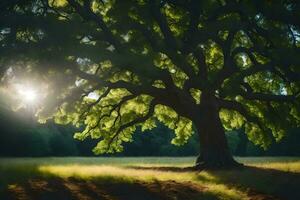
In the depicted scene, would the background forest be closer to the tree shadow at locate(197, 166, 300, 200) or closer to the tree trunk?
the tree trunk

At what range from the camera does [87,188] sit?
53.5 feet

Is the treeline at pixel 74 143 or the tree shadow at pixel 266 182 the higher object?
the treeline at pixel 74 143

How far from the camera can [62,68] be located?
18.8 meters

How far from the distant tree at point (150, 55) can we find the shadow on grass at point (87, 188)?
12.5 ft

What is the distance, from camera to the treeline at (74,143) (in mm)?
45531

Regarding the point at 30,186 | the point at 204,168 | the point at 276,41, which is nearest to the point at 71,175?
the point at 30,186

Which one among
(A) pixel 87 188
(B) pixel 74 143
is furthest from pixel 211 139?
(B) pixel 74 143

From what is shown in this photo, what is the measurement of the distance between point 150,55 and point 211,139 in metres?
8.19

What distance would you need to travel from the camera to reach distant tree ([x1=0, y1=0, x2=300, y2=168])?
1819cm

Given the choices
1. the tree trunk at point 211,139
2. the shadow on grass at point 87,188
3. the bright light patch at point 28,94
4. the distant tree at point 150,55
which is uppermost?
the distant tree at point 150,55

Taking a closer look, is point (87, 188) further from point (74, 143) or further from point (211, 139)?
point (74, 143)

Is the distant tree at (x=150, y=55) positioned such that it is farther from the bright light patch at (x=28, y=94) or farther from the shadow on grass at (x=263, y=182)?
the shadow on grass at (x=263, y=182)

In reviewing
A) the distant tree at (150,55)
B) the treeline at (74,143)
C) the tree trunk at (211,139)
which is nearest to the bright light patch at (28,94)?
the distant tree at (150,55)

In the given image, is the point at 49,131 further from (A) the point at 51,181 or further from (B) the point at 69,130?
(A) the point at 51,181
